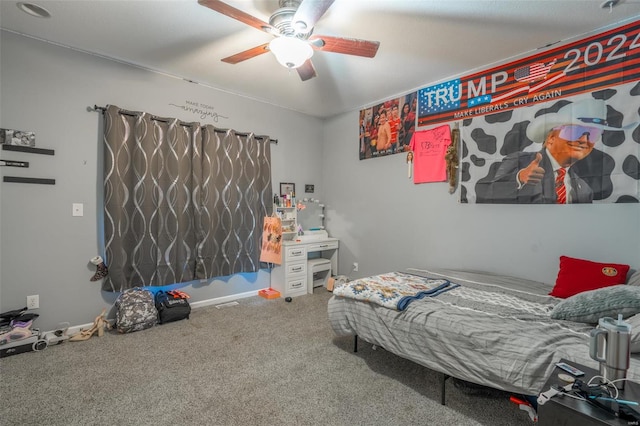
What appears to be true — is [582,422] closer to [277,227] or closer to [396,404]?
[396,404]

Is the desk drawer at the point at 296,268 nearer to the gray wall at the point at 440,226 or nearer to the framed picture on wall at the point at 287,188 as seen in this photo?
the gray wall at the point at 440,226

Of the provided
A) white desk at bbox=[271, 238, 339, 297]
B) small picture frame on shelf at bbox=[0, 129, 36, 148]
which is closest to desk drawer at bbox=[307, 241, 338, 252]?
white desk at bbox=[271, 238, 339, 297]

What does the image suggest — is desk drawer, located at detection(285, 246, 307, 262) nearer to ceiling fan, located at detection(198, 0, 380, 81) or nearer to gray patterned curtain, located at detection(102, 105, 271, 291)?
gray patterned curtain, located at detection(102, 105, 271, 291)

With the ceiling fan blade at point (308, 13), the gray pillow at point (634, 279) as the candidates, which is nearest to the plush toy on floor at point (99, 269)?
the ceiling fan blade at point (308, 13)

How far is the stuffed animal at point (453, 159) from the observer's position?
10.5ft

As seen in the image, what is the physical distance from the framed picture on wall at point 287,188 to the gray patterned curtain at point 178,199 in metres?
0.30

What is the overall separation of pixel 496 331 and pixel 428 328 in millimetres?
372

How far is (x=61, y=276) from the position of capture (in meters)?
2.72

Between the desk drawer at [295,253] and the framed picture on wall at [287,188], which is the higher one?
the framed picture on wall at [287,188]

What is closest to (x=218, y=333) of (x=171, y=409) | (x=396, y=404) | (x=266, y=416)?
(x=171, y=409)

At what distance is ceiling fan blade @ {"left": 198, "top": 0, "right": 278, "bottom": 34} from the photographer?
5.44 feet

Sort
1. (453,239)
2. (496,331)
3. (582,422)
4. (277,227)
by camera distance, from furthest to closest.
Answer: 1. (277,227)
2. (453,239)
3. (496,331)
4. (582,422)

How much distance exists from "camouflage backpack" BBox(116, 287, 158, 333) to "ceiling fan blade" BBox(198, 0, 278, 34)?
2.64 meters

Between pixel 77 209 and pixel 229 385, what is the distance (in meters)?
2.21
